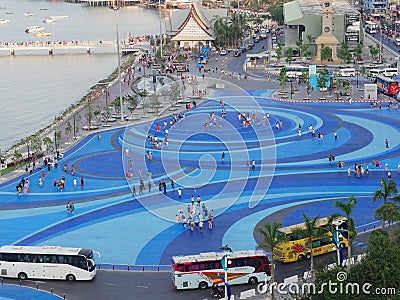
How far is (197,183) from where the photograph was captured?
54.8 meters

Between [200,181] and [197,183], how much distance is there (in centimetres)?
52

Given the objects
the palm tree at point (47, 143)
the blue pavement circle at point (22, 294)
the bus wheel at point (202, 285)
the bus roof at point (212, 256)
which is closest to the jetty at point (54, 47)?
the palm tree at point (47, 143)

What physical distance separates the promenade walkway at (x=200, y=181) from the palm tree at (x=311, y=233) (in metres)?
4.06

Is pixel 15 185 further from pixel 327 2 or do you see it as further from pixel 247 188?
pixel 327 2

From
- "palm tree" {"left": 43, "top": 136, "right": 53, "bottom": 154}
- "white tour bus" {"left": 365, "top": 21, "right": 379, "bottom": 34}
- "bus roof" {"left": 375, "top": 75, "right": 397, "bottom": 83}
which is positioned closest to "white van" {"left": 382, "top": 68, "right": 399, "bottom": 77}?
"bus roof" {"left": 375, "top": 75, "right": 397, "bottom": 83}

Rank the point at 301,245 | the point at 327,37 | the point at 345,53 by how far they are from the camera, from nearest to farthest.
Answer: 1. the point at 301,245
2. the point at 345,53
3. the point at 327,37

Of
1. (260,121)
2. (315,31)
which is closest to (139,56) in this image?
(315,31)

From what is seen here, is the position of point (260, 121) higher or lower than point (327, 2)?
lower

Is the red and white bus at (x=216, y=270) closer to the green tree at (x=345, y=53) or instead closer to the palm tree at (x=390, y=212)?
the palm tree at (x=390, y=212)

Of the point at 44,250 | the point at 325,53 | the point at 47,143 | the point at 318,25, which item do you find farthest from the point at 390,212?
the point at 318,25

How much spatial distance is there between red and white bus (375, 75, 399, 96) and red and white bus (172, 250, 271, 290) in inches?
1978

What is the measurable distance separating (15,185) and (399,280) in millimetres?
32195

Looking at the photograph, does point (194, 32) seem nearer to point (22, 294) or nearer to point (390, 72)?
point (390, 72)

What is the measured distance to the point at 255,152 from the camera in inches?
2468
